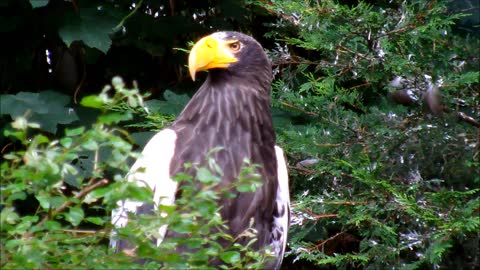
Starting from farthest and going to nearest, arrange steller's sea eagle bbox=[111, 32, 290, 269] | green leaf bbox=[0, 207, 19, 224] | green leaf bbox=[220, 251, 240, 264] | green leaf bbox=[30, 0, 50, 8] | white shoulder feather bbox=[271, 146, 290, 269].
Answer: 1. green leaf bbox=[30, 0, 50, 8]
2. white shoulder feather bbox=[271, 146, 290, 269]
3. steller's sea eagle bbox=[111, 32, 290, 269]
4. green leaf bbox=[220, 251, 240, 264]
5. green leaf bbox=[0, 207, 19, 224]

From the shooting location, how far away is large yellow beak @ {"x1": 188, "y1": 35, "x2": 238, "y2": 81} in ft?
11.6

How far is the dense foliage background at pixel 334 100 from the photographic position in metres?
3.48

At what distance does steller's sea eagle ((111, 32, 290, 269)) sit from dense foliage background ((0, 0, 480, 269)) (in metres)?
0.23

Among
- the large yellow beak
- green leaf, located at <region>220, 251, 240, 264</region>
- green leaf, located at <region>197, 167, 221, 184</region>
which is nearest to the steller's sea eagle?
the large yellow beak

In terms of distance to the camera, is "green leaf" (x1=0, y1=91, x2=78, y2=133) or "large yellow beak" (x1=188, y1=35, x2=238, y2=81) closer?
"large yellow beak" (x1=188, y1=35, x2=238, y2=81)

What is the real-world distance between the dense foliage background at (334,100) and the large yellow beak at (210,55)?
1.01ft

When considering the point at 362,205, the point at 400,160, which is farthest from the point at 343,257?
the point at 400,160

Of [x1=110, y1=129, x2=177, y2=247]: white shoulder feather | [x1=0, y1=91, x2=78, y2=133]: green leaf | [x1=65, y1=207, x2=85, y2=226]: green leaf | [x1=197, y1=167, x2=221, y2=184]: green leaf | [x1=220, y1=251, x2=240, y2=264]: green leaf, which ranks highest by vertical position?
[x1=197, y1=167, x2=221, y2=184]: green leaf

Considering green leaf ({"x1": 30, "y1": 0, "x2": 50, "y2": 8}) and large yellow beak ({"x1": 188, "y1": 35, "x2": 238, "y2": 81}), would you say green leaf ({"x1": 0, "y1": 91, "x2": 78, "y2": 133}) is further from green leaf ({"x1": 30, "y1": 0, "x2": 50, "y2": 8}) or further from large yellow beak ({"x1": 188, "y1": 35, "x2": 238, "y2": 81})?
large yellow beak ({"x1": 188, "y1": 35, "x2": 238, "y2": 81})

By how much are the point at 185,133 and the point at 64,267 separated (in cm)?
167

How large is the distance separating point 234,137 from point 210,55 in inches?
12.1

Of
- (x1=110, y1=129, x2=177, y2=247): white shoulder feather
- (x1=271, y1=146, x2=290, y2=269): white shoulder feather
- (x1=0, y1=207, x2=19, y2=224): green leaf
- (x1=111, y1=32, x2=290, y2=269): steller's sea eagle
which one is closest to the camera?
(x1=0, y1=207, x2=19, y2=224): green leaf

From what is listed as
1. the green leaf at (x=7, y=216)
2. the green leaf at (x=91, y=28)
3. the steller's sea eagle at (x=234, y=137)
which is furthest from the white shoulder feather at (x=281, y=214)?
the green leaf at (x=7, y=216)

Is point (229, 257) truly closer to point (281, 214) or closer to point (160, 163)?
point (160, 163)
